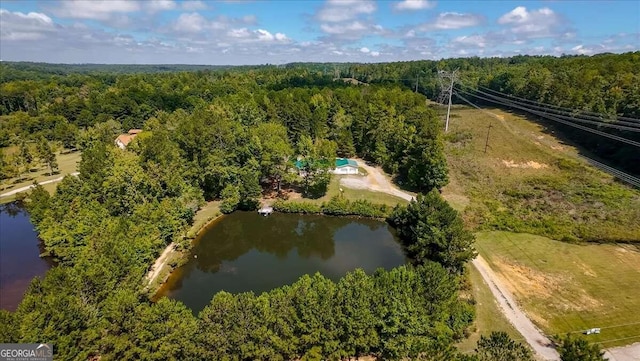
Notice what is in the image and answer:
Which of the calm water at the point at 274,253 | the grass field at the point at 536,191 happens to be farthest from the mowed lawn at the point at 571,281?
the calm water at the point at 274,253

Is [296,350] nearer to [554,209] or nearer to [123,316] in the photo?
[123,316]

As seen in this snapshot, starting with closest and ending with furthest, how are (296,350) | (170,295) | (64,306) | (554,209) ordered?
(64,306), (296,350), (170,295), (554,209)

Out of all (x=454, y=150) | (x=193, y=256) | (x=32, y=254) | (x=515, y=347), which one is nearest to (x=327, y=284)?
(x=515, y=347)

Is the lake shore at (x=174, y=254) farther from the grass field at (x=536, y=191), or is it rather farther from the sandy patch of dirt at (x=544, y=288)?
the grass field at (x=536, y=191)

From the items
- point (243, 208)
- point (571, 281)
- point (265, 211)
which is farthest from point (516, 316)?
point (243, 208)

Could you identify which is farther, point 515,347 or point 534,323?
point 534,323

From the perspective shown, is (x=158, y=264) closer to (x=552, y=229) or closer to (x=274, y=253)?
(x=274, y=253)

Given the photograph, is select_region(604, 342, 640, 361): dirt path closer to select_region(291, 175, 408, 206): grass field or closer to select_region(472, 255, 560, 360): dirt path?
select_region(472, 255, 560, 360): dirt path

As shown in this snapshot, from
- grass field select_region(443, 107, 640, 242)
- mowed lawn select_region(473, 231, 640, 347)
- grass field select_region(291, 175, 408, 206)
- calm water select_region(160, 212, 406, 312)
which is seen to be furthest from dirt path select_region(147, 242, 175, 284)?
grass field select_region(443, 107, 640, 242)
